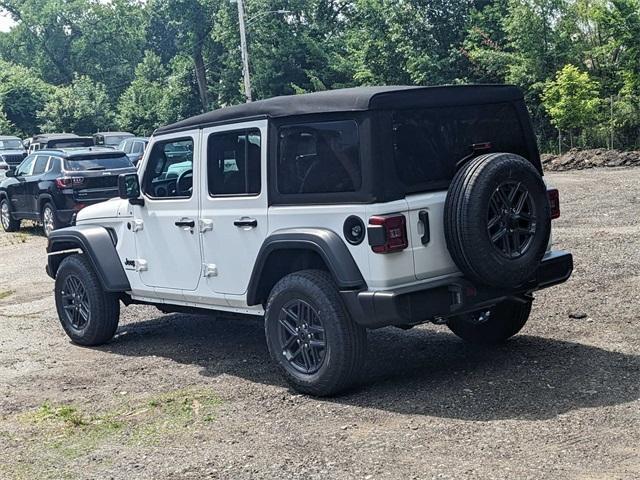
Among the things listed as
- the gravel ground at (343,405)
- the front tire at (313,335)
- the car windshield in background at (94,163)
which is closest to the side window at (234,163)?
the front tire at (313,335)

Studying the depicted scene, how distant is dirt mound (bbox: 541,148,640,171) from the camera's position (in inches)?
982

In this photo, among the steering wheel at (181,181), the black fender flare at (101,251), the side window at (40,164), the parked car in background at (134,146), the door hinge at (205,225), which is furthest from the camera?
the parked car in background at (134,146)

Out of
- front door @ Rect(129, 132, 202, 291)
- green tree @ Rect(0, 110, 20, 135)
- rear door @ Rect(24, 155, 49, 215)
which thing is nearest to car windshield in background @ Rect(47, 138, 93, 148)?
rear door @ Rect(24, 155, 49, 215)

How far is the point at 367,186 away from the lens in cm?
607

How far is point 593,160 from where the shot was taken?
1005 inches

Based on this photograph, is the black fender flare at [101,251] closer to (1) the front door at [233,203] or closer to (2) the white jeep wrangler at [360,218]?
(2) the white jeep wrangler at [360,218]

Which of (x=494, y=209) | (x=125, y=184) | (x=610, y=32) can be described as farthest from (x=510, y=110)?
(x=610, y=32)

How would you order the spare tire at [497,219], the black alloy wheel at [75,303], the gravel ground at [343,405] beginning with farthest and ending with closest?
the black alloy wheel at [75,303]
the spare tire at [497,219]
the gravel ground at [343,405]

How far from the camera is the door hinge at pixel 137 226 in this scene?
26.3 ft

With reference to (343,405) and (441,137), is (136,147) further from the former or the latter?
(343,405)

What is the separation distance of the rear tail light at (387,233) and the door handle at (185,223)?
6.30 feet

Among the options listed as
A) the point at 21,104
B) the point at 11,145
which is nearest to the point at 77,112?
the point at 21,104

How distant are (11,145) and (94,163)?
21.2 metres

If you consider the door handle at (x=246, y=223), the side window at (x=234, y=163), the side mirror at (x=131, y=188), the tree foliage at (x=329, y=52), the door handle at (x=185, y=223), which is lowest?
the door handle at (x=185, y=223)
